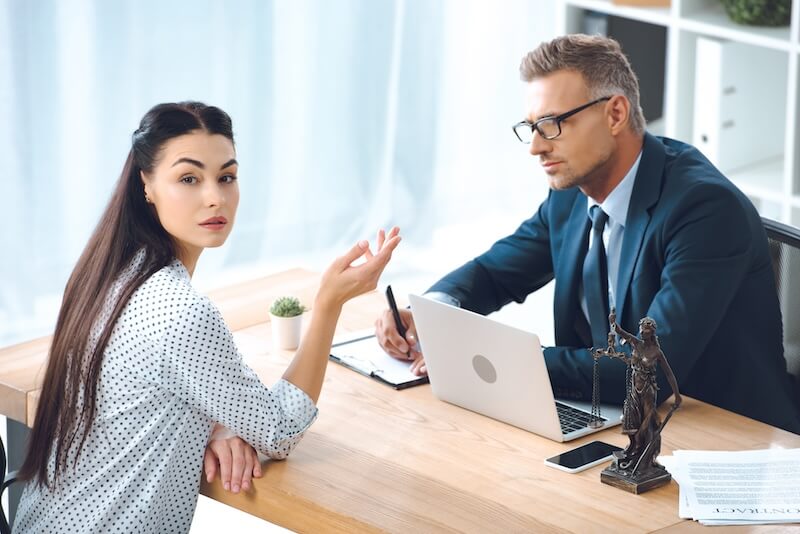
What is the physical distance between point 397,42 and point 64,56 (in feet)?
4.58

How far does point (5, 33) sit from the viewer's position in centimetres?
396

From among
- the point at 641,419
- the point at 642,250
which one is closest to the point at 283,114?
the point at 642,250

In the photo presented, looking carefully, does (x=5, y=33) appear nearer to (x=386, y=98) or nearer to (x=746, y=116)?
(x=386, y=98)

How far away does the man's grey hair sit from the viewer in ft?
8.25

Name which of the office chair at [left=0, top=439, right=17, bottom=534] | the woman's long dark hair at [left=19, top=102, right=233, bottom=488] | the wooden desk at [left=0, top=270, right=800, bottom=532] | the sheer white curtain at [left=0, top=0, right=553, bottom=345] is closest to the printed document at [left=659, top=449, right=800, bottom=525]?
the wooden desk at [left=0, top=270, right=800, bottom=532]

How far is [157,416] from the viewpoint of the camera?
204 cm

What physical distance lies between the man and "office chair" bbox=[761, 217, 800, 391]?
0.02 m

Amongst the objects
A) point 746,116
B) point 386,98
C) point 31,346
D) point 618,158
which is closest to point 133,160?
point 31,346

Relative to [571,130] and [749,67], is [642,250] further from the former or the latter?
[749,67]

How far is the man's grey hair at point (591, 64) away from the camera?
251cm

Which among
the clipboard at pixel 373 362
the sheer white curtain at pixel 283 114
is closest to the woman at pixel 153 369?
the clipboard at pixel 373 362

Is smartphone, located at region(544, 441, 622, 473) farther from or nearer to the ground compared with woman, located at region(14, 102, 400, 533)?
nearer to the ground

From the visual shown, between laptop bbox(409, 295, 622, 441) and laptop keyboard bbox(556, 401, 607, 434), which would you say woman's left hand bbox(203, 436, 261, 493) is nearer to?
laptop bbox(409, 295, 622, 441)

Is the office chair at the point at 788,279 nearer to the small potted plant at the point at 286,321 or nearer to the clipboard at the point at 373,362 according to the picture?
the clipboard at the point at 373,362
